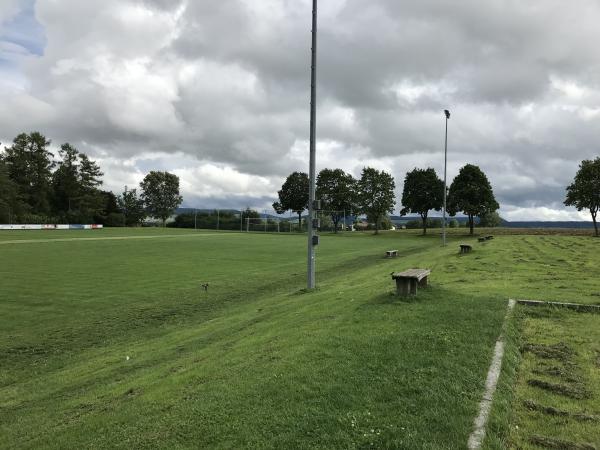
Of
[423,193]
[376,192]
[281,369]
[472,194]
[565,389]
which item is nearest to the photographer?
[565,389]

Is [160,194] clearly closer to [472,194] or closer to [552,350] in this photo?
[472,194]

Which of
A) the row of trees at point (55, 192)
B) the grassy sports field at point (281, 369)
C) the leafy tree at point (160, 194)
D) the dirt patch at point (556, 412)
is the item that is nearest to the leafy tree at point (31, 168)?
the row of trees at point (55, 192)

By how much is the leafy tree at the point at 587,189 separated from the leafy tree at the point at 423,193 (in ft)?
56.3

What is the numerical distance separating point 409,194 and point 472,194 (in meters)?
10.3

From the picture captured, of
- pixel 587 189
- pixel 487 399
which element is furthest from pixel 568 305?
pixel 587 189

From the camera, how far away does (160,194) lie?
402 feet

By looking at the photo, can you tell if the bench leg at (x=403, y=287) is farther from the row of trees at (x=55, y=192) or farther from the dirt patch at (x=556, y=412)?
the row of trees at (x=55, y=192)

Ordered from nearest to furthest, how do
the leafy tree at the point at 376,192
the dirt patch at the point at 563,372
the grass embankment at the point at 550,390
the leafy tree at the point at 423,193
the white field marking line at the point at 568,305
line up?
the grass embankment at the point at 550,390
the dirt patch at the point at 563,372
the white field marking line at the point at 568,305
the leafy tree at the point at 423,193
the leafy tree at the point at 376,192

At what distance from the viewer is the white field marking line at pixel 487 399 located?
347 centimetres

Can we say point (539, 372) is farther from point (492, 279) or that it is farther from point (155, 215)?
point (155, 215)

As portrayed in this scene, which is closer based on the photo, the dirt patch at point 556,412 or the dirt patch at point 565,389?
the dirt patch at point 556,412

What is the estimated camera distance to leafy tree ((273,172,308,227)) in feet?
342

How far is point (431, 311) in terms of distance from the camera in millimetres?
7375

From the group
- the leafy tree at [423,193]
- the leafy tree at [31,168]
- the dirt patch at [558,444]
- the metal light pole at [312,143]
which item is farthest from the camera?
the leafy tree at [31,168]
